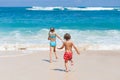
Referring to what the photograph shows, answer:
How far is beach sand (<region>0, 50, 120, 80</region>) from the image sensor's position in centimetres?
1006

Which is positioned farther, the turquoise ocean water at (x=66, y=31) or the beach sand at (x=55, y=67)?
the turquoise ocean water at (x=66, y=31)

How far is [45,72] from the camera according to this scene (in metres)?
10.6

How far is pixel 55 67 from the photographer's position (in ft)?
37.7

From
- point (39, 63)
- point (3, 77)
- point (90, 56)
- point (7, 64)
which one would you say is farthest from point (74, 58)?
point (3, 77)

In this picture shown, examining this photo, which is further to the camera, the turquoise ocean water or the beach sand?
the turquoise ocean water

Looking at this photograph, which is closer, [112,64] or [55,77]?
[55,77]

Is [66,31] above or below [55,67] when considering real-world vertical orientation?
below

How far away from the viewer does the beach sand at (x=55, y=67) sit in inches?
396

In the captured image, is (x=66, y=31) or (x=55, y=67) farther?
A: (x=66, y=31)

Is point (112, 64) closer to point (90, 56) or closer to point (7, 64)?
point (90, 56)

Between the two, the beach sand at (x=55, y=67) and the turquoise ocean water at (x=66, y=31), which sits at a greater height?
the beach sand at (x=55, y=67)

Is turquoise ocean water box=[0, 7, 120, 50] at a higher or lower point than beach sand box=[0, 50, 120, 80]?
lower

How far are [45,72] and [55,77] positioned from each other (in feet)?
2.40

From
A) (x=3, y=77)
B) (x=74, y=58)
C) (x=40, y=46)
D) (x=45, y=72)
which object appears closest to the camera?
(x=3, y=77)
